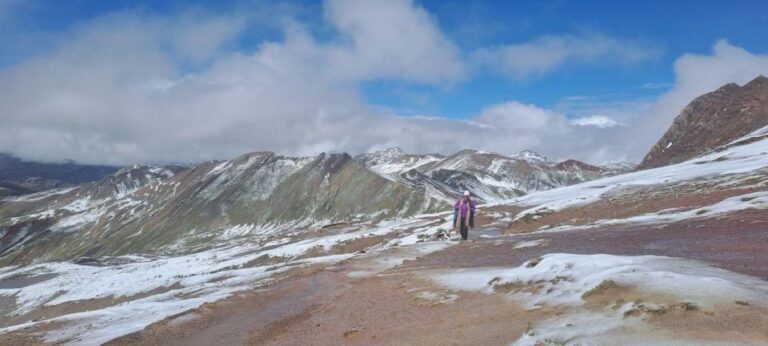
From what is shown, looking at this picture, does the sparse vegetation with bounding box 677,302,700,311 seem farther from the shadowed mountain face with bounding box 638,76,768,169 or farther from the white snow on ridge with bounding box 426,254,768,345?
the shadowed mountain face with bounding box 638,76,768,169

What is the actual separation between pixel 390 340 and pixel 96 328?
14.7m

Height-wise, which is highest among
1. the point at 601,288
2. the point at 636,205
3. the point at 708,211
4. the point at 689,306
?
the point at 636,205

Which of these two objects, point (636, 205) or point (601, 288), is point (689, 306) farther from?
point (636, 205)

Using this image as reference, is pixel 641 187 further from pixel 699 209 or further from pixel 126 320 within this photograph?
pixel 126 320

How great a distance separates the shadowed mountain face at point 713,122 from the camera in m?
130

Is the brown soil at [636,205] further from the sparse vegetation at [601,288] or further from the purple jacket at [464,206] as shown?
the sparse vegetation at [601,288]

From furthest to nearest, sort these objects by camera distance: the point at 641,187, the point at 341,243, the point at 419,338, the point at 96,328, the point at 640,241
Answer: the point at 341,243, the point at 641,187, the point at 640,241, the point at 96,328, the point at 419,338

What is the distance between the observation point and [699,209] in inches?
1406

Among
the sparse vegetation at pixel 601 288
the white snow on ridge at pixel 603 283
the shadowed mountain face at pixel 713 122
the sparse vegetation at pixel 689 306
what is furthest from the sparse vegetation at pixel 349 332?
the shadowed mountain face at pixel 713 122

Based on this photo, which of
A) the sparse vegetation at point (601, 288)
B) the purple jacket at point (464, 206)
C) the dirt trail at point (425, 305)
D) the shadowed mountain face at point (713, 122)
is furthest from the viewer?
the shadowed mountain face at point (713, 122)

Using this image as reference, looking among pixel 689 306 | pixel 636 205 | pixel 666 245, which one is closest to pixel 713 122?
pixel 636 205

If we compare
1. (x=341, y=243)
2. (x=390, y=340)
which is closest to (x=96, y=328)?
(x=390, y=340)

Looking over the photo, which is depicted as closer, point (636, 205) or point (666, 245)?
point (666, 245)

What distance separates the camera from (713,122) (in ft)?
502
